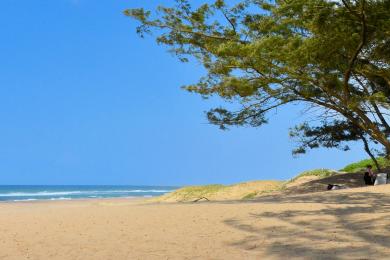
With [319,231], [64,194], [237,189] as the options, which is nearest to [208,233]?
[319,231]

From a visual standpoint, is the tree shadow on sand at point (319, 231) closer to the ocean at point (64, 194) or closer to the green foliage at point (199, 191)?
the green foliage at point (199, 191)

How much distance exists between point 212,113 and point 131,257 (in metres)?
11.1

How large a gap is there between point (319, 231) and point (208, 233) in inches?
73.2

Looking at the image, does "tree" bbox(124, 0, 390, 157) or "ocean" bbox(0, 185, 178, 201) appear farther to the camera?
"ocean" bbox(0, 185, 178, 201)

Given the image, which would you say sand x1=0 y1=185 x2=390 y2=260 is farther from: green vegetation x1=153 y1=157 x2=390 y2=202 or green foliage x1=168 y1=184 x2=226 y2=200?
green foliage x1=168 y1=184 x2=226 y2=200

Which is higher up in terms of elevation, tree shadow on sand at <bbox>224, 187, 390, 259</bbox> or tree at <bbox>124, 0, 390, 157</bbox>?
tree at <bbox>124, 0, 390, 157</bbox>

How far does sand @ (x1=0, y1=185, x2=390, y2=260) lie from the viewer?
733cm

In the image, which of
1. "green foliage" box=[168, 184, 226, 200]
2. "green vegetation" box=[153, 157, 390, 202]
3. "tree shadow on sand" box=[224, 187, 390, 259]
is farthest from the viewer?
"green foliage" box=[168, 184, 226, 200]

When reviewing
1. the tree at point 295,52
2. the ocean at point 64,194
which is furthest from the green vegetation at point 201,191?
the ocean at point 64,194

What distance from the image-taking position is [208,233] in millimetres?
8703

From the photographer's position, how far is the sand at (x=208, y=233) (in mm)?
7332

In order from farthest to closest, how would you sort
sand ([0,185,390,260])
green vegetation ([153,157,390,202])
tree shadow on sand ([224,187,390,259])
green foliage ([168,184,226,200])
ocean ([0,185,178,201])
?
ocean ([0,185,178,201]) → green foliage ([168,184,226,200]) → green vegetation ([153,157,390,202]) → sand ([0,185,390,260]) → tree shadow on sand ([224,187,390,259])

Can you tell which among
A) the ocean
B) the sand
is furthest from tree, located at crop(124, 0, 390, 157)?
the ocean

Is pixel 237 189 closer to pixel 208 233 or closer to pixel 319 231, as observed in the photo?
pixel 208 233
